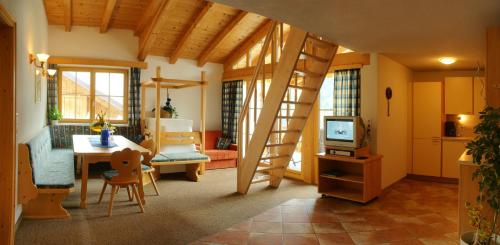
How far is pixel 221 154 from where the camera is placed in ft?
24.8

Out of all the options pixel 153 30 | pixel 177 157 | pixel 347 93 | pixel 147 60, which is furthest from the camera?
pixel 147 60

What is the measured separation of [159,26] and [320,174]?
13.3ft

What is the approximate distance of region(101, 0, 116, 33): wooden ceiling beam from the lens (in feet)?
20.6

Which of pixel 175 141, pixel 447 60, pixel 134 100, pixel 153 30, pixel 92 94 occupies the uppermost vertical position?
pixel 153 30

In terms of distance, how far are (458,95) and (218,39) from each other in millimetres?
4747

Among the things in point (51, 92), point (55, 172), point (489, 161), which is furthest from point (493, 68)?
point (51, 92)

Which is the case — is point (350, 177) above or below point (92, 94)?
below

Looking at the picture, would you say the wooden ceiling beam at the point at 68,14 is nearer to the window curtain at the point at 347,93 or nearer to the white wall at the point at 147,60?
the white wall at the point at 147,60

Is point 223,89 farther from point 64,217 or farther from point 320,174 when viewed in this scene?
point 64,217

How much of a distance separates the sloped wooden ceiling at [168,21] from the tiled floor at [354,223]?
393 cm

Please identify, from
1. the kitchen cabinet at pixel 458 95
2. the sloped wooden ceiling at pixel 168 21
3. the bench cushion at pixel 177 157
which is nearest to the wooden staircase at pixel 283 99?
the bench cushion at pixel 177 157

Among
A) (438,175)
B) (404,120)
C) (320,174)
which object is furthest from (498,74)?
(438,175)

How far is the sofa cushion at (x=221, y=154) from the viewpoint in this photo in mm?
7458

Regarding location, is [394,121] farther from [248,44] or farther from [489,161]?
[248,44]
